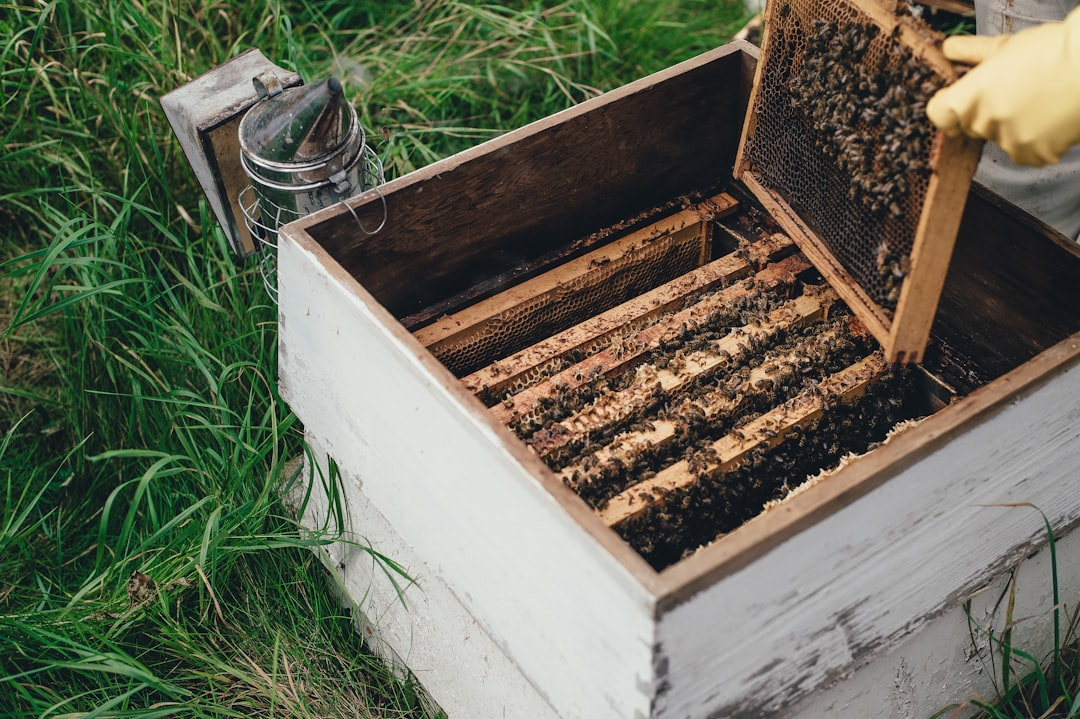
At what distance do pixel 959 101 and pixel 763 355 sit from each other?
77 cm

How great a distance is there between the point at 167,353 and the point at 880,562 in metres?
1.92

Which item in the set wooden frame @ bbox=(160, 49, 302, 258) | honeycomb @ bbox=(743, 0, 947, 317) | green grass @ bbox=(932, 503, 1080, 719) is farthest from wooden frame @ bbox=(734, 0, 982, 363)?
wooden frame @ bbox=(160, 49, 302, 258)

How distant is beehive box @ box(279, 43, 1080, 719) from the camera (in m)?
1.55

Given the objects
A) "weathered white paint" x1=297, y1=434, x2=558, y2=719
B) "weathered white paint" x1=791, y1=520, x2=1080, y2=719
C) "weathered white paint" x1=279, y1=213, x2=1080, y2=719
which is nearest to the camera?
"weathered white paint" x1=279, y1=213, x2=1080, y2=719

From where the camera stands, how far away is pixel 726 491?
80.8 inches

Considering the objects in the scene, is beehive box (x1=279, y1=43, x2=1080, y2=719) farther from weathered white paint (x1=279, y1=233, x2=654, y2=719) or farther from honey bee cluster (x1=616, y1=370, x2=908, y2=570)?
honey bee cluster (x1=616, y1=370, x2=908, y2=570)

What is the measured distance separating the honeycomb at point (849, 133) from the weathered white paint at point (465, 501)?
0.84m

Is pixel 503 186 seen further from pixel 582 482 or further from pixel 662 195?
pixel 582 482

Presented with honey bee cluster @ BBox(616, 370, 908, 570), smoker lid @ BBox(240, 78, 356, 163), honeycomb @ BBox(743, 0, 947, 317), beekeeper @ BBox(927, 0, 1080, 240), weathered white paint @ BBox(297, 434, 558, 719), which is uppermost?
beekeeper @ BBox(927, 0, 1080, 240)

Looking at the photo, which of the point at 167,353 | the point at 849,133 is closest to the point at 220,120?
the point at 167,353

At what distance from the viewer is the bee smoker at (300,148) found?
7.30 feet

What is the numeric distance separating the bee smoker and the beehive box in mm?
213

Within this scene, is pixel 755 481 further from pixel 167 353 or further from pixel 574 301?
pixel 167 353

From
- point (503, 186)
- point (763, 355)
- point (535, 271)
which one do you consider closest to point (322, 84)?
point (503, 186)
